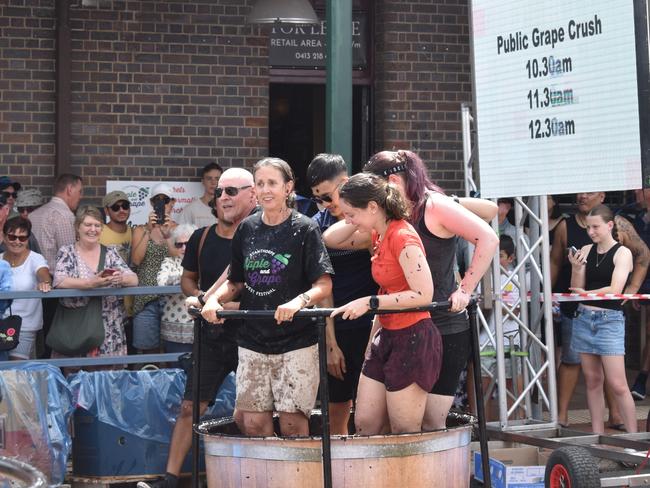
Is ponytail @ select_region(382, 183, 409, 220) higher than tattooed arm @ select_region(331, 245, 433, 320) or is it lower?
higher

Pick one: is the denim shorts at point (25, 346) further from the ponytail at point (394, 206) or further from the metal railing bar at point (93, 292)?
the ponytail at point (394, 206)

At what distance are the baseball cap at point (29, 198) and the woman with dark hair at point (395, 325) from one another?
5664 millimetres

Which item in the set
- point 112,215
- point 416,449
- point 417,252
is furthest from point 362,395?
point 112,215

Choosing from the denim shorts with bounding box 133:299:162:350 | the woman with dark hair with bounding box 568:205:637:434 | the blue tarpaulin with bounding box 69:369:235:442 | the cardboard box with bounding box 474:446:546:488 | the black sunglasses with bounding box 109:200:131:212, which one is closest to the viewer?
the cardboard box with bounding box 474:446:546:488

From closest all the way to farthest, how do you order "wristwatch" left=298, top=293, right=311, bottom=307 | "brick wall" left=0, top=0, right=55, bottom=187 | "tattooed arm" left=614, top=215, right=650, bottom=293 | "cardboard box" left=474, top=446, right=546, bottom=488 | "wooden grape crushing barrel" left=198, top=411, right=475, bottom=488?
"wooden grape crushing barrel" left=198, top=411, right=475, bottom=488
"wristwatch" left=298, top=293, right=311, bottom=307
"cardboard box" left=474, top=446, right=546, bottom=488
"tattooed arm" left=614, top=215, right=650, bottom=293
"brick wall" left=0, top=0, right=55, bottom=187

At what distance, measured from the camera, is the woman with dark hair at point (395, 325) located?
5059mm

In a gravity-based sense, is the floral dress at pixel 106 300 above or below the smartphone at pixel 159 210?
below

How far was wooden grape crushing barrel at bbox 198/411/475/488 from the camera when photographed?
4.96 metres

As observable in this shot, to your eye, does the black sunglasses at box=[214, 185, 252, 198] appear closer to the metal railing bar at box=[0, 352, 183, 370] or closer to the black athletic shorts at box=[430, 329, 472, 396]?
the black athletic shorts at box=[430, 329, 472, 396]

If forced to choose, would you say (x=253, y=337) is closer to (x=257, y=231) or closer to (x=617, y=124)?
(x=257, y=231)

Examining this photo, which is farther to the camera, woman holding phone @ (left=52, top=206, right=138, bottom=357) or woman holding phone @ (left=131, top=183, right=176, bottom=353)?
woman holding phone @ (left=131, top=183, right=176, bottom=353)

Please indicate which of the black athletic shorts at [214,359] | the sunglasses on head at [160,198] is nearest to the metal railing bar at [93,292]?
the black athletic shorts at [214,359]

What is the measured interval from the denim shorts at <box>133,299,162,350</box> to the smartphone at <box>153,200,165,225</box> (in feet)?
3.29

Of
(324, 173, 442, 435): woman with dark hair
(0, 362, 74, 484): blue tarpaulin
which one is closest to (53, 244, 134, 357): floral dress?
(0, 362, 74, 484): blue tarpaulin
